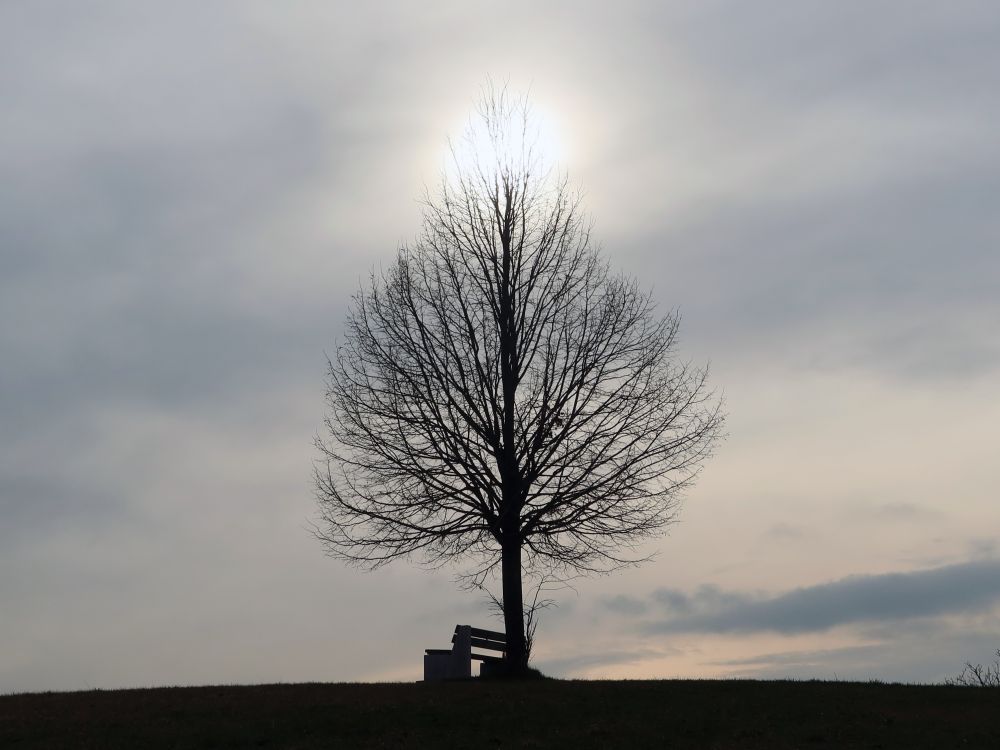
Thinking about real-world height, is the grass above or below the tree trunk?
below

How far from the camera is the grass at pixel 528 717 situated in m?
18.5

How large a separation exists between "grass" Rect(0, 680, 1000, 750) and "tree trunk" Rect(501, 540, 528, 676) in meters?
1.56

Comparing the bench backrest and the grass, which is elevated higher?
the bench backrest

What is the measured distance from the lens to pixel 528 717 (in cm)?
2016

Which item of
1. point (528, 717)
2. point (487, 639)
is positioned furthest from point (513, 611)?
point (528, 717)

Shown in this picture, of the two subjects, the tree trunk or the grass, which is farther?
the tree trunk

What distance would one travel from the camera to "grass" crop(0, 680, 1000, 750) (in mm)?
18531

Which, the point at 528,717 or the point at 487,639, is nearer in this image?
the point at 528,717

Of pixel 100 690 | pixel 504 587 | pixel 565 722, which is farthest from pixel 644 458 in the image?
pixel 100 690

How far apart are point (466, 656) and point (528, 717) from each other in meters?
7.04

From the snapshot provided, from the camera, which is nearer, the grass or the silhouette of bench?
the grass

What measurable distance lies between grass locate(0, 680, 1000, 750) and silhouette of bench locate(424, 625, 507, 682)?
2426 millimetres

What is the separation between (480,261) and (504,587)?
910 centimetres

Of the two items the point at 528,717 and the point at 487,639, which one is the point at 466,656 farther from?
the point at 528,717
